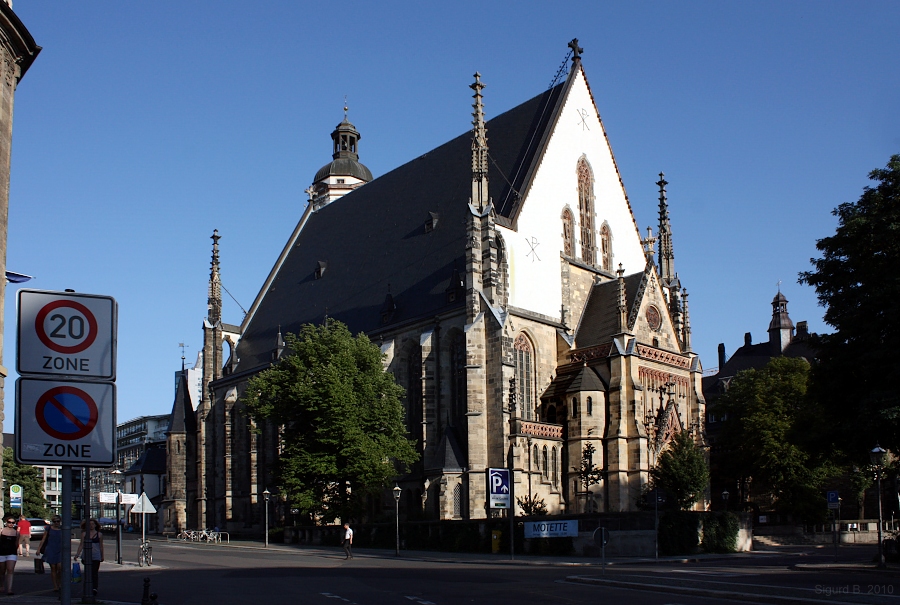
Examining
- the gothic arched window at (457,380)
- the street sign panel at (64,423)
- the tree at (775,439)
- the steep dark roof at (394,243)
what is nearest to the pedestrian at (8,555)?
the street sign panel at (64,423)

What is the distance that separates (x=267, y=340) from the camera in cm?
5988

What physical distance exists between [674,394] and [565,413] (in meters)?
5.88

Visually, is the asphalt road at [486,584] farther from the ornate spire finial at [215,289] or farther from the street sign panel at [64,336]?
the ornate spire finial at [215,289]

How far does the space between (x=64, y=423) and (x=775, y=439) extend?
165 ft

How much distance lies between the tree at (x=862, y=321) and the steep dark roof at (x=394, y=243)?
19001mm

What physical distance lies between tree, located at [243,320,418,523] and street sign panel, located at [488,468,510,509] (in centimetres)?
956

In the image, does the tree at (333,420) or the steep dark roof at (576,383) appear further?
the steep dark roof at (576,383)

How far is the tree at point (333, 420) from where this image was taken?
41406 millimetres

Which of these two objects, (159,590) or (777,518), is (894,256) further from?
(777,518)

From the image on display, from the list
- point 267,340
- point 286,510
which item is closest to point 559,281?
point 286,510

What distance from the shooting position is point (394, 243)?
5297 cm

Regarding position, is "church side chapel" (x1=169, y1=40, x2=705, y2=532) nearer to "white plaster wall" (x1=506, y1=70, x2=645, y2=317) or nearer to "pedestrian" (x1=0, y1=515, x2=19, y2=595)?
"white plaster wall" (x1=506, y1=70, x2=645, y2=317)

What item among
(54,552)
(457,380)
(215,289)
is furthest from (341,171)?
(54,552)

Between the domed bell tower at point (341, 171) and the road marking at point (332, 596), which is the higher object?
the domed bell tower at point (341, 171)
